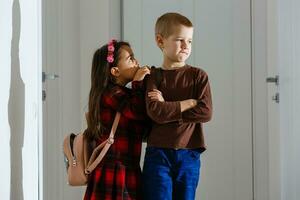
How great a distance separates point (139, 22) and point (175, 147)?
5.61ft

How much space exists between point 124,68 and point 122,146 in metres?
0.26

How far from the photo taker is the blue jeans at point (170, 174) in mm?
1531

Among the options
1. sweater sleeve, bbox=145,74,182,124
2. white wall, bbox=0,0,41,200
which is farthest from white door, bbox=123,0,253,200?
sweater sleeve, bbox=145,74,182,124

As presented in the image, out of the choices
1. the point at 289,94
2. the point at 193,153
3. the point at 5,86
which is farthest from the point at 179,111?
the point at 289,94

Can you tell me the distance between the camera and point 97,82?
5.37ft

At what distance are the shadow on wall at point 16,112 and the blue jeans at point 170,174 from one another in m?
0.46

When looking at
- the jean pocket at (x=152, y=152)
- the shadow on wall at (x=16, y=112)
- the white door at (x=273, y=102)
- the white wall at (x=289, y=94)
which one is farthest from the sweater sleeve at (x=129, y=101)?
the white door at (x=273, y=102)

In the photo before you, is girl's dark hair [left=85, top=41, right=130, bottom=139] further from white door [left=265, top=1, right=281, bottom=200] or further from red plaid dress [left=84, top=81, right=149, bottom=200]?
white door [left=265, top=1, right=281, bottom=200]

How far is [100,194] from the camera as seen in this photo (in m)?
1.60

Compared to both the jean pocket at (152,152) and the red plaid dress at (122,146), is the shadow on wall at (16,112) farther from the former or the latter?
the jean pocket at (152,152)

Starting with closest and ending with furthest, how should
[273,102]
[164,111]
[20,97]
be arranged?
[164,111] → [20,97] → [273,102]

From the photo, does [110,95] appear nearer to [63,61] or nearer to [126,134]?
[126,134]

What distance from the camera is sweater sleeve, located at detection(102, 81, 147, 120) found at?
158 centimetres

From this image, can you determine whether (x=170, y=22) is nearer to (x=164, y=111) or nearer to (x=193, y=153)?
(x=164, y=111)
